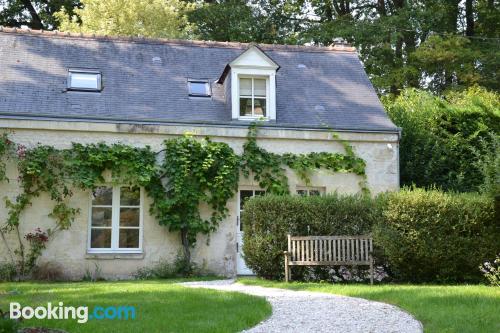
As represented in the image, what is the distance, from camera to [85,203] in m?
14.8

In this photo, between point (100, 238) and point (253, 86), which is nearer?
point (100, 238)

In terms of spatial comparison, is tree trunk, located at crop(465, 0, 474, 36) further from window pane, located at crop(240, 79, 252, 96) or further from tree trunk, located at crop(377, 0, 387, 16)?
window pane, located at crop(240, 79, 252, 96)

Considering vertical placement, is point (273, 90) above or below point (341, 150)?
above

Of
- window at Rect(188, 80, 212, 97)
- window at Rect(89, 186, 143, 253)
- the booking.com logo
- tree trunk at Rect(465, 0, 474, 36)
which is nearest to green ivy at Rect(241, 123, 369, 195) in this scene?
window at Rect(188, 80, 212, 97)

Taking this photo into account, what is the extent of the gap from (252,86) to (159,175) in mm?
3573

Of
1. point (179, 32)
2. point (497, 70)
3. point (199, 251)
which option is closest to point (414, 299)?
point (199, 251)

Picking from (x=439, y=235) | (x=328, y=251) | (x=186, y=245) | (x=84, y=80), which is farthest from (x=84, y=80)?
(x=439, y=235)

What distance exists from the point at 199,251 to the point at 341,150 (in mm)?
4555

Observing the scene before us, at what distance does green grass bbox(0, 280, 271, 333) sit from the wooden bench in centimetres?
258

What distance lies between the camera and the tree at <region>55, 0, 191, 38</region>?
24.4 metres

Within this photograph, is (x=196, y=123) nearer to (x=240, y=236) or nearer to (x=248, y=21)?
(x=240, y=236)

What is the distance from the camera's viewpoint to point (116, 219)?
48.9 ft

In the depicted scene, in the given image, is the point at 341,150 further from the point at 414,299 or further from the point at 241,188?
the point at 414,299

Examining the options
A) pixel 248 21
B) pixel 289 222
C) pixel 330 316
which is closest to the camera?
pixel 330 316
